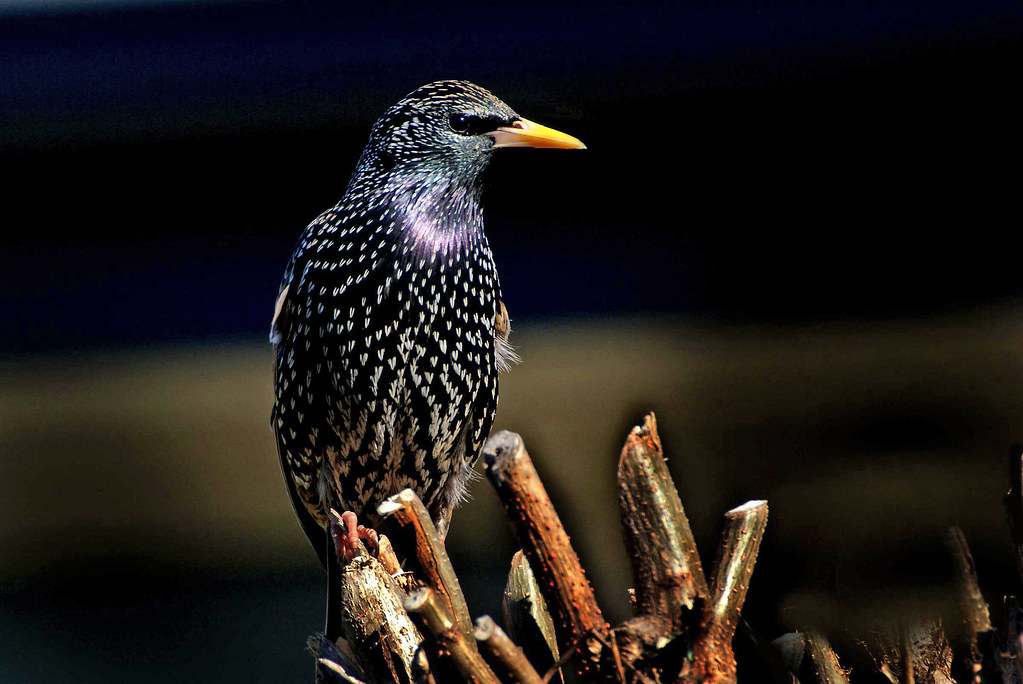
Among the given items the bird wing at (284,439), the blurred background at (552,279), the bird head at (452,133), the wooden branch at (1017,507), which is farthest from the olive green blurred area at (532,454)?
the wooden branch at (1017,507)

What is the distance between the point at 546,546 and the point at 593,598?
9 centimetres

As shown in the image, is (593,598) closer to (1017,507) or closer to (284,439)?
(1017,507)

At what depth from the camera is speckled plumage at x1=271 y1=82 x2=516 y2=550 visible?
4.26ft

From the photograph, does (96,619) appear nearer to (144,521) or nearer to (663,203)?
(144,521)

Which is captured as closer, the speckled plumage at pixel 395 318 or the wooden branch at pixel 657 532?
the wooden branch at pixel 657 532

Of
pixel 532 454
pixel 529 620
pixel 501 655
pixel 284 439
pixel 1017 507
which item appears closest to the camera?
pixel 501 655

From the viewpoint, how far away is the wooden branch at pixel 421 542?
38.6 inches

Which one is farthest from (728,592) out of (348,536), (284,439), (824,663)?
(284,439)

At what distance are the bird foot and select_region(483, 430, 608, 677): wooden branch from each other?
29cm

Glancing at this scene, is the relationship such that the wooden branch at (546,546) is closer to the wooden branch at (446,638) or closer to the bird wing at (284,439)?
the wooden branch at (446,638)

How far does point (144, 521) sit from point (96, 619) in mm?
240

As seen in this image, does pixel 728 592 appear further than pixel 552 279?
No

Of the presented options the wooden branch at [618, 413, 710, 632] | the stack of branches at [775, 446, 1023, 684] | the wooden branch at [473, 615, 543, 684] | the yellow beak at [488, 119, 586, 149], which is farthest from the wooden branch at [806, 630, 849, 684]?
the yellow beak at [488, 119, 586, 149]

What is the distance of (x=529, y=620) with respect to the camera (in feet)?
3.79
